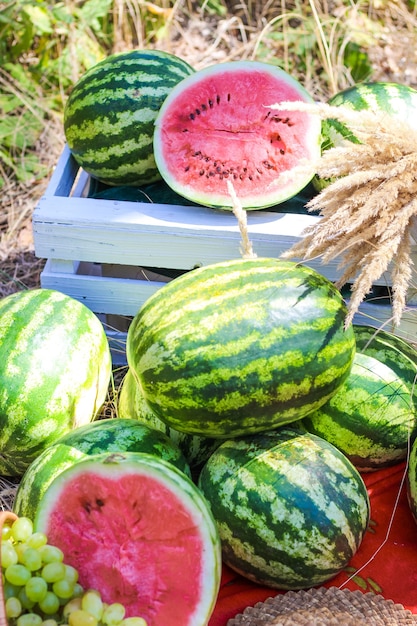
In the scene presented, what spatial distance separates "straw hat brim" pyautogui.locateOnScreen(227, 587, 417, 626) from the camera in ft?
6.02

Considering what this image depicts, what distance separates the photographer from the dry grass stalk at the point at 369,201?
6.66ft

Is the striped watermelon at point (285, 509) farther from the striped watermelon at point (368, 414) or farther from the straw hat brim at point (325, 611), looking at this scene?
the striped watermelon at point (368, 414)

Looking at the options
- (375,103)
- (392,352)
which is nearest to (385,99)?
(375,103)

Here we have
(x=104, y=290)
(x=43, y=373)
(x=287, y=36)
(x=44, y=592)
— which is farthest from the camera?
(x=287, y=36)

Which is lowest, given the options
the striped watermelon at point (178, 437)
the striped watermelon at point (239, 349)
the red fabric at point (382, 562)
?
A: the red fabric at point (382, 562)

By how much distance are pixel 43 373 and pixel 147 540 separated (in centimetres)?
70

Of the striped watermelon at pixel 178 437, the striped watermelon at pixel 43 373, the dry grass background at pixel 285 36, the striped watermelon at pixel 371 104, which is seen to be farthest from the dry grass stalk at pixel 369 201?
the dry grass background at pixel 285 36

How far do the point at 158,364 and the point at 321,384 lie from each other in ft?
1.44

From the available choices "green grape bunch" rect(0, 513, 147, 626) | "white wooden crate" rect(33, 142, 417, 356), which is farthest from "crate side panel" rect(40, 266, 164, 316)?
"green grape bunch" rect(0, 513, 147, 626)

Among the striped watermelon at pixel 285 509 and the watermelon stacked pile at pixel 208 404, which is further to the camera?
the striped watermelon at pixel 285 509

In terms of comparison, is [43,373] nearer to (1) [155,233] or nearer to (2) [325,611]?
(1) [155,233]

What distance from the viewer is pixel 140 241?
8.38 ft

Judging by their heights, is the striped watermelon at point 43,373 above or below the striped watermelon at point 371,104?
below

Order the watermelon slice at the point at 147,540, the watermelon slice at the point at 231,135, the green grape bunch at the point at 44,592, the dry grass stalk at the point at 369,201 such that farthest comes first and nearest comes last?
the watermelon slice at the point at 231,135
the dry grass stalk at the point at 369,201
the watermelon slice at the point at 147,540
the green grape bunch at the point at 44,592
